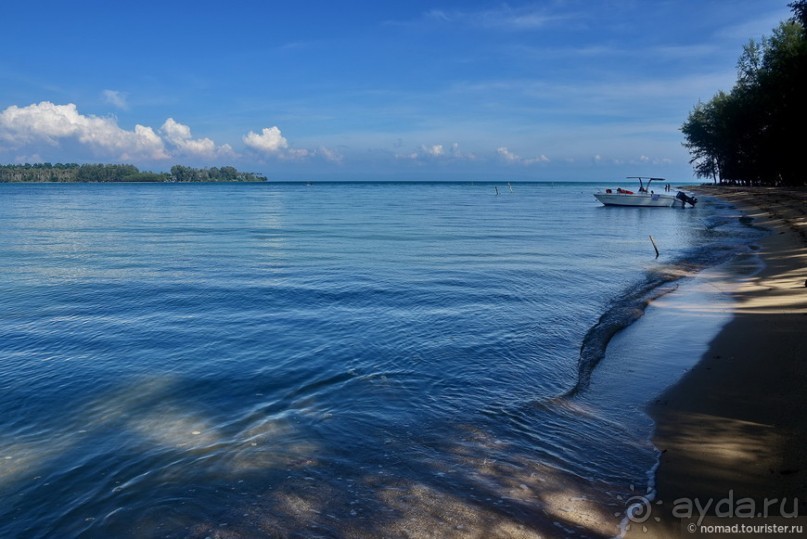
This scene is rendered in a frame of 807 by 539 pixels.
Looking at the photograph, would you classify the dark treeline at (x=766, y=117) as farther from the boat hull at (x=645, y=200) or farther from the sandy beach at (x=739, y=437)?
the sandy beach at (x=739, y=437)

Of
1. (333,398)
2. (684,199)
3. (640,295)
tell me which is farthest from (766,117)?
(333,398)

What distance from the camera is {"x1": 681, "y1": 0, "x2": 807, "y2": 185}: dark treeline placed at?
4156 cm

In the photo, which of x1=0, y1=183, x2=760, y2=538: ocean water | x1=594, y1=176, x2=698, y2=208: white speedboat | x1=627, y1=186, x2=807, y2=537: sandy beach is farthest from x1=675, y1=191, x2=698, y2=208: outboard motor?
x1=627, y1=186, x2=807, y2=537: sandy beach

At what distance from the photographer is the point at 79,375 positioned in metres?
9.17

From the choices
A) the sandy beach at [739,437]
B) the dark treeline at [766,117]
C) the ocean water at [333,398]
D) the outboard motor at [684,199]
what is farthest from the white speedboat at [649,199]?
the sandy beach at [739,437]

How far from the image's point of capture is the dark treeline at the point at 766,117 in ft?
136

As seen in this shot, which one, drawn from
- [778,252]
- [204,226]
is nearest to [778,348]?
[778,252]

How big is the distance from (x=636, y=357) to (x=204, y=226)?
36114 millimetres

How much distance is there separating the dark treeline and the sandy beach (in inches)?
1076

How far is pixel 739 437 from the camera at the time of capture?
20.9ft

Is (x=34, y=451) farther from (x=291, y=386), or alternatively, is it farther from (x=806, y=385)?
(x=806, y=385)

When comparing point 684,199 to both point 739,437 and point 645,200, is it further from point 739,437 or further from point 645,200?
point 739,437

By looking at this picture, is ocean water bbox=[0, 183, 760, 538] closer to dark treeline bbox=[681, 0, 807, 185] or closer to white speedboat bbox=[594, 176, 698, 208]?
dark treeline bbox=[681, 0, 807, 185]

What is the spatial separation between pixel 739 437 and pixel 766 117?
6530cm
